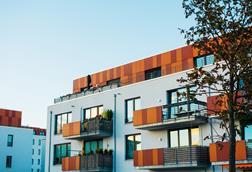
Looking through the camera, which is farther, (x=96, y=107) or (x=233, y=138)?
(x=96, y=107)

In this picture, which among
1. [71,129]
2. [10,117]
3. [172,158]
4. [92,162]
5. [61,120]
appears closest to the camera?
[172,158]

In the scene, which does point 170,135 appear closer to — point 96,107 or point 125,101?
point 125,101

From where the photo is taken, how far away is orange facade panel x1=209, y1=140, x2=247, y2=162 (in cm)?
2070

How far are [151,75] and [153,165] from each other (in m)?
8.07

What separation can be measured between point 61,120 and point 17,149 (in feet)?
87.3

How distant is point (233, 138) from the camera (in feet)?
40.4

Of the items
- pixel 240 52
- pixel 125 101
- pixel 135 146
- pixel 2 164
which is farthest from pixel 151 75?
pixel 2 164

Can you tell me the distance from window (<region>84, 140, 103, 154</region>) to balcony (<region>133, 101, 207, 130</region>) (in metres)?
5.60

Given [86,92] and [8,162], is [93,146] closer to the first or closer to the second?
[86,92]

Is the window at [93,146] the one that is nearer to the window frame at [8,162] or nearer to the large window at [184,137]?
the large window at [184,137]

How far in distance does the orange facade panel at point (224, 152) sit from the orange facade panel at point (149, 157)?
11.7ft

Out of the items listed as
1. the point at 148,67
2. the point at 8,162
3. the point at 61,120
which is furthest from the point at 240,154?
the point at 8,162

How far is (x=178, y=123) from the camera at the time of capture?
2453 cm

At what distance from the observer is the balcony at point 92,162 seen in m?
29.1
